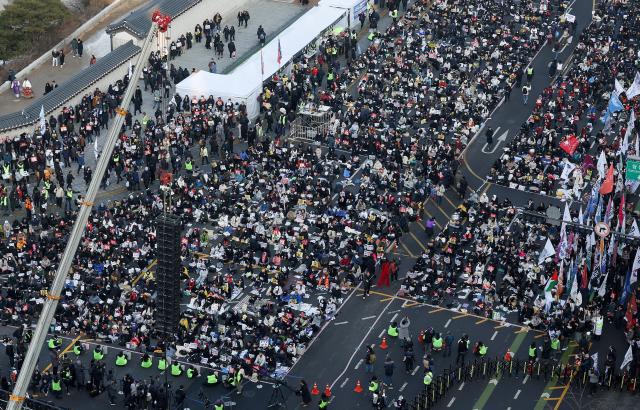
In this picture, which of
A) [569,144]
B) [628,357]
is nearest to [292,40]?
[569,144]

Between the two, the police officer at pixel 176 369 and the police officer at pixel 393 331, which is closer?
the police officer at pixel 176 369

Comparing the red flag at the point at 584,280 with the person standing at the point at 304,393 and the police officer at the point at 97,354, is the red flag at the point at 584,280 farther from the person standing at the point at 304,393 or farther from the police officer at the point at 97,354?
the police officer at the point at 97,354

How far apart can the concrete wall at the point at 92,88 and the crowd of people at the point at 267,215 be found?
119 cm

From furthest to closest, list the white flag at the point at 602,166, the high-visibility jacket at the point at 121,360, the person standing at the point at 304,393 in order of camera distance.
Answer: the white flag at the point at 602,166
the high-visibility jacket at the point at 121,360
the person standing at the point at 304,393

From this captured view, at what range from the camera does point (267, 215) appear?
315ft

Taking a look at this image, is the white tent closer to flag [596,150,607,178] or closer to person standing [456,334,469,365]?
flag [596,150,607,178]

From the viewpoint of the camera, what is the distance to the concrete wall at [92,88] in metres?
106

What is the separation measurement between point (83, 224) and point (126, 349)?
2102cm

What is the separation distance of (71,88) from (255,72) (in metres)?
13.2

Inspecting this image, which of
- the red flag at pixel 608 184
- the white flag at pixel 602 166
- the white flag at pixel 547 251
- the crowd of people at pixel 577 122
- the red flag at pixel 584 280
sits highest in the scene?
the crowd of people at pixel 577 122

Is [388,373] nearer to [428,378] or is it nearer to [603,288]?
[428,378]

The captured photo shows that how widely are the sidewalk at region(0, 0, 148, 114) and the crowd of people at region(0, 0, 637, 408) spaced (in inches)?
238

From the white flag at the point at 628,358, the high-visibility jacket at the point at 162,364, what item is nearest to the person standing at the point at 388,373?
the high-visibility jacket at the point at 162,364

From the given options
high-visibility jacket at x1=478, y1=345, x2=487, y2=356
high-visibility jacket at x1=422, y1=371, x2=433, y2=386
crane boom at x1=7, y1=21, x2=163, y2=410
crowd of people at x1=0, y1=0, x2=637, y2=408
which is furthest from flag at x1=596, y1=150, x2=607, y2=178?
crane boom at x1=7, y1=21, x2=163, y2=410
